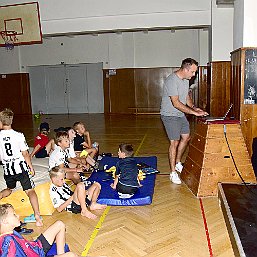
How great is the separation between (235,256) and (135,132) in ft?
27.6

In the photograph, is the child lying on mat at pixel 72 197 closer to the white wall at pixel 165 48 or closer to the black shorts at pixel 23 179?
the black shorts at pixel 23 179

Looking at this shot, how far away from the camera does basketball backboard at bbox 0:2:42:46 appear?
380 inches

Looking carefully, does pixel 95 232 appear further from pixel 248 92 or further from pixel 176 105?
pixel 248 92

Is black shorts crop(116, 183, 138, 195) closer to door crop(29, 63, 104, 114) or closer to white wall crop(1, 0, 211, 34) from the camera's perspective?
white wall crop(1, 0, 211, 34)

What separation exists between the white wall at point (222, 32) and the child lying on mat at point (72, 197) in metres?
5.97

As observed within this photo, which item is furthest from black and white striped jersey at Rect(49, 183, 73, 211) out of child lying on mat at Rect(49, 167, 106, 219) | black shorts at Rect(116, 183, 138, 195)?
black shorts at Rect(116, 183, 138, 195)

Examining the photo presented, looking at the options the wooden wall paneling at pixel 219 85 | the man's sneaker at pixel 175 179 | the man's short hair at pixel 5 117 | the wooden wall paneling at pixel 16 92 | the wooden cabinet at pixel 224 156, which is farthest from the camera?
the wooden wall paneling at pixel 16 92

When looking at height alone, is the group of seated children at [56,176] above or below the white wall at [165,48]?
below

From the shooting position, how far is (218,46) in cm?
926

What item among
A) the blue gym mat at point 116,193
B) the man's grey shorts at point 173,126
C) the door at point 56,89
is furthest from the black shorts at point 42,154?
the door at point 56,89

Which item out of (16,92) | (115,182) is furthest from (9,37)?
(16,92)

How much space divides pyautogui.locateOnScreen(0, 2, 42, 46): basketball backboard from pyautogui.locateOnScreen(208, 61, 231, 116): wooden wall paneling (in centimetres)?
486

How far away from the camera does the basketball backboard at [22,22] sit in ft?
31.7

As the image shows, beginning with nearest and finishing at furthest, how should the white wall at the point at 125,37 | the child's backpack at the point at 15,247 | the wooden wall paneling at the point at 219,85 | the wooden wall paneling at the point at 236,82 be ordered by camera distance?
the child's backpack at the point at 15,247, the wooden wall paneling at the point at 236,82, the wooden wall paneling at the point at 219,85, the white wall at the point at 125,37
